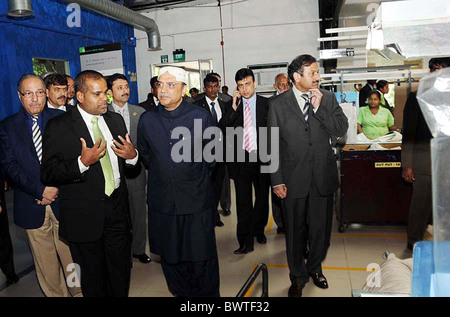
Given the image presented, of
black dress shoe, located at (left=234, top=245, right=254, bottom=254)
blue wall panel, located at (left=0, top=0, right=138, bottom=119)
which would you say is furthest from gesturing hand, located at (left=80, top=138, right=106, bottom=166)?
blue wall panel, located at (left=0, top=0, right=138, bottom=119)

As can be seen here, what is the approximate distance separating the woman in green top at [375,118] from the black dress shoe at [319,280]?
2.77 metres

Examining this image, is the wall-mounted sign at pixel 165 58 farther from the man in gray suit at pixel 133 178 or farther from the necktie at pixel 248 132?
the necktie at pixel 248 132

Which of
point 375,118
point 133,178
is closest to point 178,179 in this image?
point 133,178

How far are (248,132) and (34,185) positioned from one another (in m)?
2.01

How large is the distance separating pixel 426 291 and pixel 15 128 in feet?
8.45

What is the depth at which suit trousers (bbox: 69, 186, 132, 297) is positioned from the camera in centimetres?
230

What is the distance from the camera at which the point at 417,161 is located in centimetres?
348

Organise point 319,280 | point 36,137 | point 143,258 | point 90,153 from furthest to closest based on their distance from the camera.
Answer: point 143,258 → point 319,280 → point 36,137 → point 90,153

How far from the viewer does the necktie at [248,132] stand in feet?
12.4

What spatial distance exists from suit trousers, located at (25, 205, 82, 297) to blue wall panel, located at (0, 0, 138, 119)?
6.37 meters

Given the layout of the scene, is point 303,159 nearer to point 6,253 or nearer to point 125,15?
point 6,253

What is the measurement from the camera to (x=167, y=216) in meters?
A: 2.51
